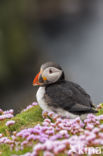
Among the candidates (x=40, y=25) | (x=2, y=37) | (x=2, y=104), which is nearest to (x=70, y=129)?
(x=2, y=104)

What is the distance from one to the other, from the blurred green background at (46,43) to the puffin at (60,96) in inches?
180

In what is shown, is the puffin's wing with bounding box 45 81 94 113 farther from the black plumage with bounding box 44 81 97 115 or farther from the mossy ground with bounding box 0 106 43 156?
the mossy ground with bounding box 0 106 43 156

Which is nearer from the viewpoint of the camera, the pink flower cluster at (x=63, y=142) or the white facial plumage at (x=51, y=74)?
the pink flower cluster at (x=63, y=142)

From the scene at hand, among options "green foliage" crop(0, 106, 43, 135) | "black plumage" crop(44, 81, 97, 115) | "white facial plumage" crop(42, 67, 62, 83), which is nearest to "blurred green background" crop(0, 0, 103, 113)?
"green foliage" crop(0, 106, 43, 135)

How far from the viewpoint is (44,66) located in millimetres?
7824

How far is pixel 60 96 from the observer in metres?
7.34

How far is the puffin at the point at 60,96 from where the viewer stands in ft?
23.5

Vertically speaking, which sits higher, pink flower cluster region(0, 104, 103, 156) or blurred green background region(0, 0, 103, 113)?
pink flower cluster region(0, 104, 103, 156)

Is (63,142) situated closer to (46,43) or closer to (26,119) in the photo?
(26,119)

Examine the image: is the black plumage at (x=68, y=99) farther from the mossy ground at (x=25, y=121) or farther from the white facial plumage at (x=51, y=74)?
the mossy ground at (x=25, y=121)

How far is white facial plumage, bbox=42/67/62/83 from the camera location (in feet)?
25.6

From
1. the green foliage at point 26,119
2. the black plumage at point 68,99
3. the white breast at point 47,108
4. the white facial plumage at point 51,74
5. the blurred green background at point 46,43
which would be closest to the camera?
the black plumage at point 68,99

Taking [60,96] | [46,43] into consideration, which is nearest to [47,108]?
[60,96]

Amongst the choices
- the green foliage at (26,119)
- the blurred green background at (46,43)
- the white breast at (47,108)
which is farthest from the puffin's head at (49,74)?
the blurred green background at (46,43)
